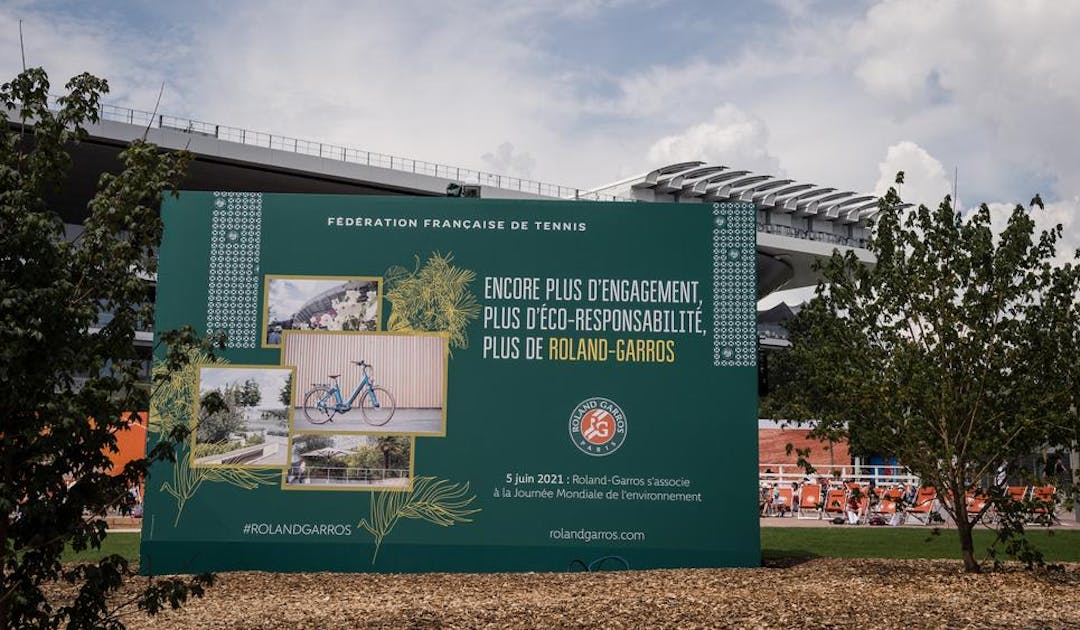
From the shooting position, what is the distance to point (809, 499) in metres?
26.2

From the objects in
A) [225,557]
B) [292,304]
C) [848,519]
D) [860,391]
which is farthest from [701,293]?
[848,519]

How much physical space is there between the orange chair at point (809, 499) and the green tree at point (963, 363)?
1325 cm

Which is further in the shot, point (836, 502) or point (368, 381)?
point (836, 502)

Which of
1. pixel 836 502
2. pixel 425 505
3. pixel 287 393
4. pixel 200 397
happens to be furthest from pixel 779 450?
pixel 200 397

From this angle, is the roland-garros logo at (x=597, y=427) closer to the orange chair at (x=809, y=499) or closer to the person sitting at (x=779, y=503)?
the person sitting at (x=779, y=503)

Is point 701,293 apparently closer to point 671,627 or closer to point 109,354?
point 671,627

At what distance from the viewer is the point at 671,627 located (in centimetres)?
899

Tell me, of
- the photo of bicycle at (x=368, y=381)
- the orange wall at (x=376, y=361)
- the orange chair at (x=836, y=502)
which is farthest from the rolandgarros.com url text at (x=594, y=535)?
the orange chair at (x=836, y=502)

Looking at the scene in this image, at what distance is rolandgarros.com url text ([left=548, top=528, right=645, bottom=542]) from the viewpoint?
13.4 meters

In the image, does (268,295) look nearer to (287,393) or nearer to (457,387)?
(287,393)

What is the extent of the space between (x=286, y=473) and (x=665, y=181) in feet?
175

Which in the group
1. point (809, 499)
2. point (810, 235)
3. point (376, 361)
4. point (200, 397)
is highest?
point (810, 235)

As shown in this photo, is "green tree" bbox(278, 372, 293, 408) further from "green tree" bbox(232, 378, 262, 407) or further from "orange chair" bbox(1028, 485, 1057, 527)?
"orange chair" bbox(1028, 485, 1057, 527)

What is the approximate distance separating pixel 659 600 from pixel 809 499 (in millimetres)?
16799
